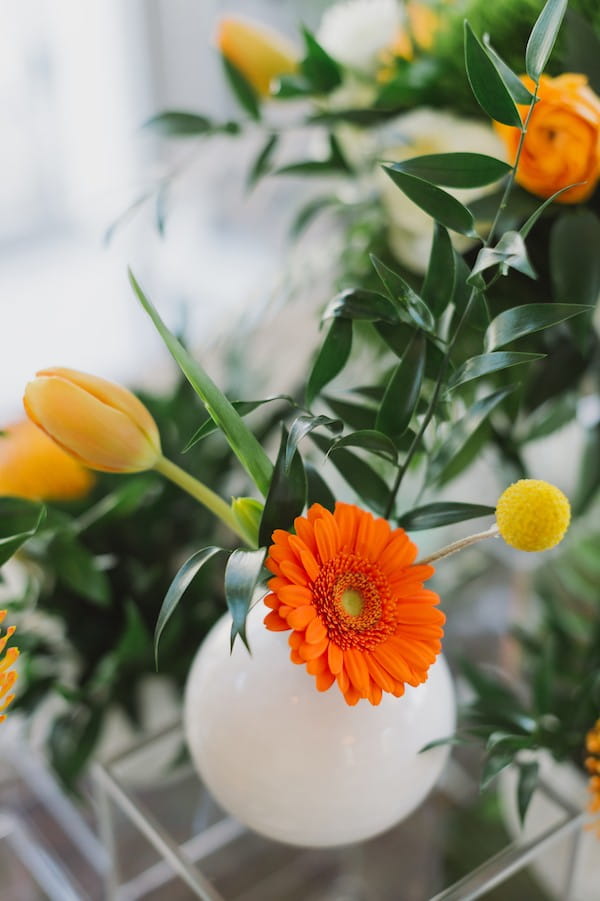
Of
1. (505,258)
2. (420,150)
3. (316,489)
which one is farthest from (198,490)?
(420,150)

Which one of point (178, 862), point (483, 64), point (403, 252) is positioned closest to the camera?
point (483, 64)

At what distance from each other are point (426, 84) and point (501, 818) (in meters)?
0.44

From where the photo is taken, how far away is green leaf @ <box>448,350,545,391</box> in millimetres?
333

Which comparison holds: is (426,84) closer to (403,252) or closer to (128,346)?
(403,252)

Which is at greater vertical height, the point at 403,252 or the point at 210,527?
the point at 403,252

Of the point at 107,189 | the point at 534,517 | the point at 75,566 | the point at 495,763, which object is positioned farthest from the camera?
the point at 107,189

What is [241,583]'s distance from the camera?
32 centimetres

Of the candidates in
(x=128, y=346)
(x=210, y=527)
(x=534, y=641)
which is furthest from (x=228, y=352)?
(x=128, y=346)

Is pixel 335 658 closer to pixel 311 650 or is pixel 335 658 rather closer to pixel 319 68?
pixel 311 650

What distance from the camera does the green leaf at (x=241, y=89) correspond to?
23.2 inches

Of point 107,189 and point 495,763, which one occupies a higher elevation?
point 107,189

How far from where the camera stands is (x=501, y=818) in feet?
1.94

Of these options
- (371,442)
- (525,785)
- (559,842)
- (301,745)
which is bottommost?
(559,842)

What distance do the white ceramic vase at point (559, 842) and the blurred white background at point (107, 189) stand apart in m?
0.98
